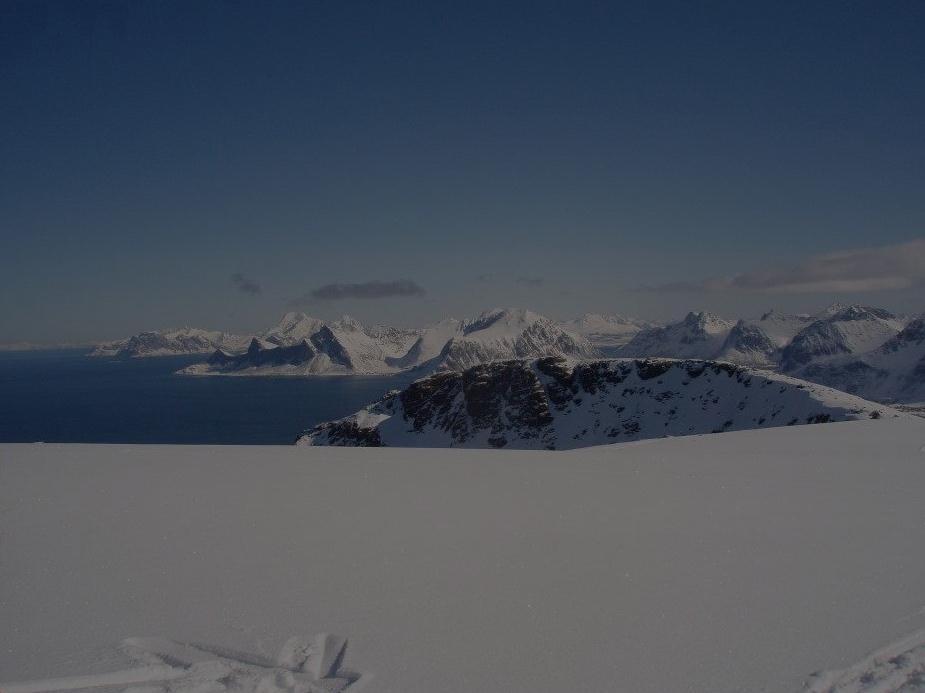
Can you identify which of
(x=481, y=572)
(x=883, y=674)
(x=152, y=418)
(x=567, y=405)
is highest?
(x=481, y=572)

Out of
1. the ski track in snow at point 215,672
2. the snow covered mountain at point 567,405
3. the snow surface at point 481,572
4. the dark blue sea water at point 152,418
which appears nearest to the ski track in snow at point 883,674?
the snow surface at point 481,572

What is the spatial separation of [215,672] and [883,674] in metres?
5.03

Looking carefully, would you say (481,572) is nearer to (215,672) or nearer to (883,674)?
(215,672)

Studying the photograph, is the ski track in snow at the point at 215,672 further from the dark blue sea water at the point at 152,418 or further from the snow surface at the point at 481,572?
the dark blue sea water at the point at 152,418

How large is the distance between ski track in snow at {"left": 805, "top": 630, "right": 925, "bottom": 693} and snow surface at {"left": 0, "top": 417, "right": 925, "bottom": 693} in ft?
0.10

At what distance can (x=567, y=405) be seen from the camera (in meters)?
110

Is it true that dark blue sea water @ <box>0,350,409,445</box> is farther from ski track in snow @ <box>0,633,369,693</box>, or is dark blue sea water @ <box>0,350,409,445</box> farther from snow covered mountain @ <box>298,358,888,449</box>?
ski track in snow @ <box>0,633,369,693</box>

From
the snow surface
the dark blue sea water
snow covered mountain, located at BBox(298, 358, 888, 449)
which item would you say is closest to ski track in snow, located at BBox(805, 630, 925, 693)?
the snow surface

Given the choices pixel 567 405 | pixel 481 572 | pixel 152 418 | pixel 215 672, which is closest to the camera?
pixel 215 672

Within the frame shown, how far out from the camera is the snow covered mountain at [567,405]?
86375 millimetres

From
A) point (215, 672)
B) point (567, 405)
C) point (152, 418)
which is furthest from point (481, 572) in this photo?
point (152, 418)

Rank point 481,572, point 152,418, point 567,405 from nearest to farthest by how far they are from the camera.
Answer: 1. point 481,572
2. point 567,405
3. point 152,418

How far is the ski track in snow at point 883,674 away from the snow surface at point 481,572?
30mm

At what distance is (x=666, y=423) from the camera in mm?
91688
